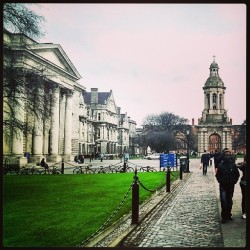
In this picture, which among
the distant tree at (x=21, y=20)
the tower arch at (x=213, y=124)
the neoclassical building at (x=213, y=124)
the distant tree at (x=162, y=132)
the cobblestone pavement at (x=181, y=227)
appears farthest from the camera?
the distant tree at (x=162, y=132)

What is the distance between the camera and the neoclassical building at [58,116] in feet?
44.4

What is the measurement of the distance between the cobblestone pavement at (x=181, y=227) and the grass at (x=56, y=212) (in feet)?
3.12

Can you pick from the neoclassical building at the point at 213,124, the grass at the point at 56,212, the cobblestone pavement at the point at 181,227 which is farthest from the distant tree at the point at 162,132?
the cobblestone pavement at the point at 181,227

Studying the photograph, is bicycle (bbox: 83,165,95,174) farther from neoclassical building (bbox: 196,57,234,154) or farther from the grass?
neoclassical building (bbox: 196,57,234,154)

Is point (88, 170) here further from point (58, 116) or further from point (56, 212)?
point (56, 212)

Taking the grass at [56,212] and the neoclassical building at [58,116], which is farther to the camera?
the neoclassical building at [58,116]

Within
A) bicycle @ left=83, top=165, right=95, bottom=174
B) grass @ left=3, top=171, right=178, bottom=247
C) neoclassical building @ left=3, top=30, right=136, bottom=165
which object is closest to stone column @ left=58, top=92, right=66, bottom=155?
neoclassical building @ left=3, top=30, right=136, bottom=165

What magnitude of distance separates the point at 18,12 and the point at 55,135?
21.6 m

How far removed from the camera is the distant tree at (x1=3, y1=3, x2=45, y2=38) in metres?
11.1

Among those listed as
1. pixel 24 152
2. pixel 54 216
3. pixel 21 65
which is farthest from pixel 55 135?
pixel 54 216

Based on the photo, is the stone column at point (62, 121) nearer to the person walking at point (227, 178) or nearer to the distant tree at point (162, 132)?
the distant tree at point (162, 132)

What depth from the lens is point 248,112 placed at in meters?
6.60

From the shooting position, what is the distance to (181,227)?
762 centimetres

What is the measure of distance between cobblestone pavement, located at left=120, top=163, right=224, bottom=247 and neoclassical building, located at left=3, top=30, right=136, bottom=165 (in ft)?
13.1
